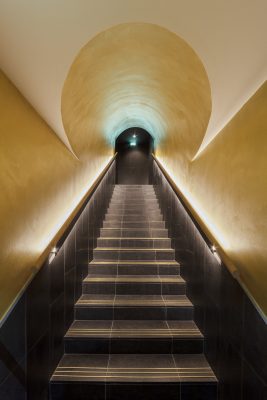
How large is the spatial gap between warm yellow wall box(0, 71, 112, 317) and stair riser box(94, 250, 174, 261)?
4.97 feet

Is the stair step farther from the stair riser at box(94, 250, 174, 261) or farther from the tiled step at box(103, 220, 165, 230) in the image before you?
the stair riser at box(94, 250, 174, 261)

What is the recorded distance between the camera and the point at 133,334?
2.67 m

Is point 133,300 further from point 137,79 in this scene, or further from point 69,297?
point 137,79

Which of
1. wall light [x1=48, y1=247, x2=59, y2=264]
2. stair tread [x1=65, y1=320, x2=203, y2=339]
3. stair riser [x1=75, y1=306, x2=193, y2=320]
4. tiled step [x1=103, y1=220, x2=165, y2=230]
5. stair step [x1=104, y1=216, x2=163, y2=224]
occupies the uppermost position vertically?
stair step [x1=104, y1=216, x2=163, y2=224]

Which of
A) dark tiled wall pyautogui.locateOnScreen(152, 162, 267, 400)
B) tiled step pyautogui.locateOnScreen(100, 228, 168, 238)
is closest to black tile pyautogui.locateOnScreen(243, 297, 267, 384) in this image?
dark tiled wall pyautogui.locateOnScreen(152, 162, 267, 400)

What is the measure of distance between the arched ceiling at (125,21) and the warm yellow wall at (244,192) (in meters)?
0.20

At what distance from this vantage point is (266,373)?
4.85ft

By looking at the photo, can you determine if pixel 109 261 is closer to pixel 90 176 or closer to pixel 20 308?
pixel 90 176

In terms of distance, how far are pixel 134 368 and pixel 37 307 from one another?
3.61ft

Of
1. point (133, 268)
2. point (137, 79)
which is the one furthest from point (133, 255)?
point (137, 79)

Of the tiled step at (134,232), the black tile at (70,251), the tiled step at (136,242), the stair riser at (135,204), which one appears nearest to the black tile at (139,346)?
the black tile at (70,251)

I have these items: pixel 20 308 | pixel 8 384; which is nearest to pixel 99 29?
pixel 20 308

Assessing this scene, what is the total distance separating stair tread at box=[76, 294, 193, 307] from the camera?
9.91 feet

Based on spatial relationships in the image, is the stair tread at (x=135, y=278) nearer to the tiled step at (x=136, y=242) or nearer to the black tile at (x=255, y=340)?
the tiled step at (x=136, y=242)
